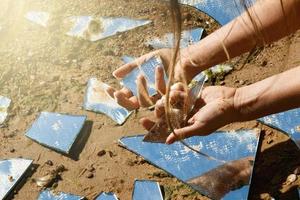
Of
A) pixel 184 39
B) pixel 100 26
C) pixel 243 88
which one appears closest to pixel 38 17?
pixel 100 26

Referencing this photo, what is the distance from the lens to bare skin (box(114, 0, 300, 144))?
2.12 m

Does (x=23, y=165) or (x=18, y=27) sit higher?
(x=18, y=27)

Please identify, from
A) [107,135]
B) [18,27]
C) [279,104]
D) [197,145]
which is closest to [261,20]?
[279,104]

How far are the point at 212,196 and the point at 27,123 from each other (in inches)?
51.8

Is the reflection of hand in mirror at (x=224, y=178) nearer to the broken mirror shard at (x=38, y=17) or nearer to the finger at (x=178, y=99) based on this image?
the finger at (x=178, y=99)

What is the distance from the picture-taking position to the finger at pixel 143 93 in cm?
225

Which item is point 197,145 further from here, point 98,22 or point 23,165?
point 98,22

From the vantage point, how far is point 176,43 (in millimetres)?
1586

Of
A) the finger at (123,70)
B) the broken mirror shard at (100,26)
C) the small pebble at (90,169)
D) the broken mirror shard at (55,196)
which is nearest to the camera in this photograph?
the finger at (123,70)

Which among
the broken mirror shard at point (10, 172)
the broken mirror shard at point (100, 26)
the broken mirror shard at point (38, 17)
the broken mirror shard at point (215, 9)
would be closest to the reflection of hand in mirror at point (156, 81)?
the broken mirror shard at point (10, 172)

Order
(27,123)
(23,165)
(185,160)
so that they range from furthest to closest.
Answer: (27,123), (23,165), (185,160)

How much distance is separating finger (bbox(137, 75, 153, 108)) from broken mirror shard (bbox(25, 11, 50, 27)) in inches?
69.9

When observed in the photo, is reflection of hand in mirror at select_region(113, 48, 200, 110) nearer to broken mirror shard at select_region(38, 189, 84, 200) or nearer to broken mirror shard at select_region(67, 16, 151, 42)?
broken mirror shard at select_region(38, 189, 84, 200)

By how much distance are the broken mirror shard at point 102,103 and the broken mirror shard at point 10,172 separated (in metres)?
0.51
